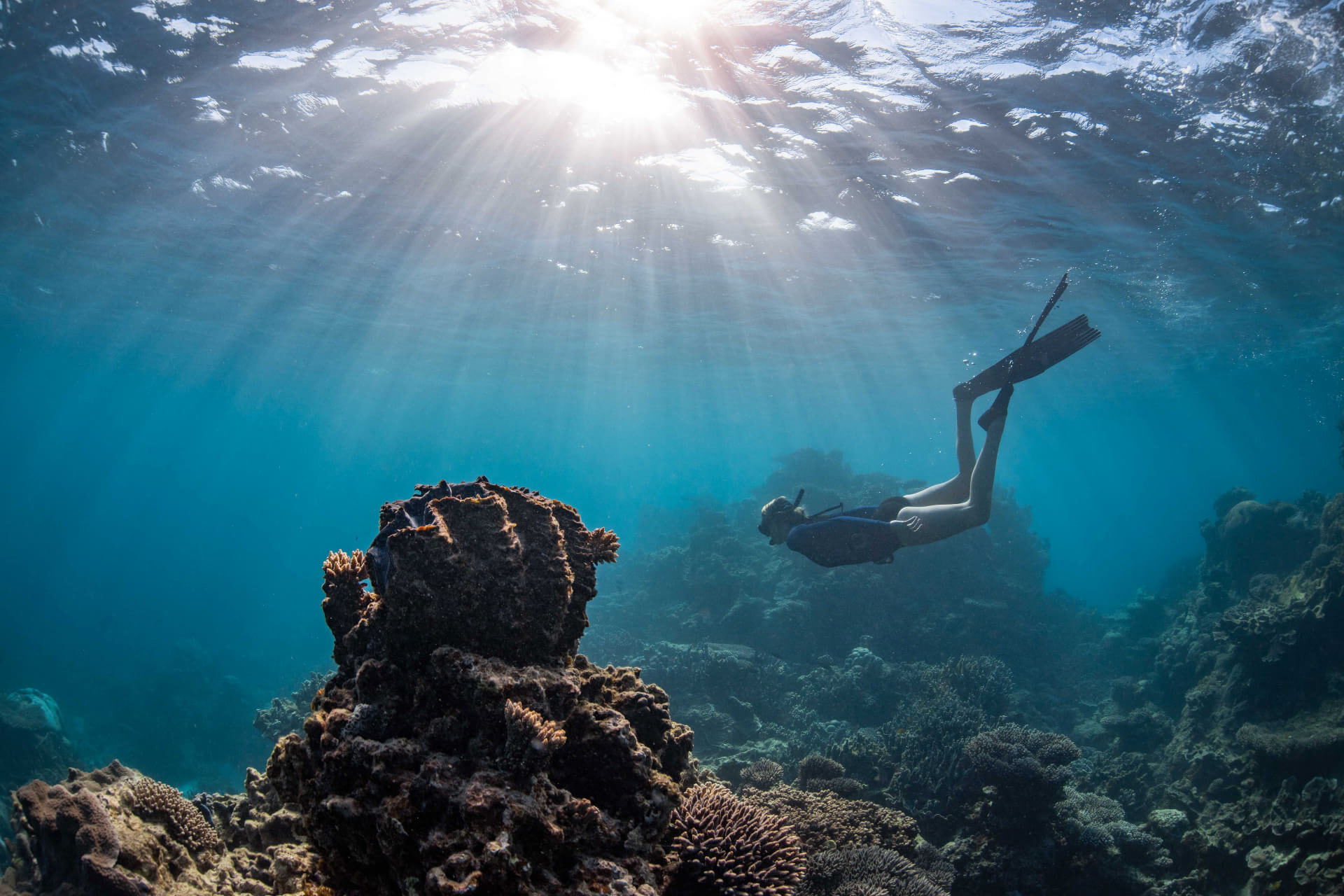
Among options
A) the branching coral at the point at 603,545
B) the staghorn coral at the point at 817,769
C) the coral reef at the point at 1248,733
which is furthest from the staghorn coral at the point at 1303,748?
the branching coral at the point at 603,545

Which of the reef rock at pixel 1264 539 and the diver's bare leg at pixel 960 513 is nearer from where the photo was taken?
the diver's bare leg at pixel 960 513

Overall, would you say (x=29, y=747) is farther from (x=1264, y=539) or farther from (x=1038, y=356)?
(x=1264, y=539)

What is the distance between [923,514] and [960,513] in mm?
614

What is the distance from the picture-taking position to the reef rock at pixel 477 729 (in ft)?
7.75

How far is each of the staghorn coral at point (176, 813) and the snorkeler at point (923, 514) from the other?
7075mm

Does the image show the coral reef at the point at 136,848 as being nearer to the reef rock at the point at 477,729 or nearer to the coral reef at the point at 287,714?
the reef rock at the point at 477,729

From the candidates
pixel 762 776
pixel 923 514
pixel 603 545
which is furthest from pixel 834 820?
pixel 923 514

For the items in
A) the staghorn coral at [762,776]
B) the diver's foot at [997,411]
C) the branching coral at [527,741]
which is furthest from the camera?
the diver's foot at [997,411]

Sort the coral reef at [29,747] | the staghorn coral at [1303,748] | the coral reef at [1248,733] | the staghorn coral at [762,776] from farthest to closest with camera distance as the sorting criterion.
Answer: the coral reef at [29,747] → the staghorn coral at [1303,748] → the coral reef at [1248,733] → the staghorn coral at [762,776]

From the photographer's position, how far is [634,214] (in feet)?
63.7

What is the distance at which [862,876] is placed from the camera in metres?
4.91

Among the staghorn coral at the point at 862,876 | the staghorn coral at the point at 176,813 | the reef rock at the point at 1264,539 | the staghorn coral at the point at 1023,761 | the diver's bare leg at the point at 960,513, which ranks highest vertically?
the staghorn coral at the point at 176,813

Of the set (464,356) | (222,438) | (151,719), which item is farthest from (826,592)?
(222,438)

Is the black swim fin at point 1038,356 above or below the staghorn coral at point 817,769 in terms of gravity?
above
